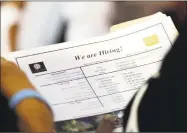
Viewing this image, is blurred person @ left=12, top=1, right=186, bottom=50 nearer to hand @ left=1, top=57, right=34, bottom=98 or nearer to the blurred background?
the blurred background

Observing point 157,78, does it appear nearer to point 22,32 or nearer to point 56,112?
point 56,112

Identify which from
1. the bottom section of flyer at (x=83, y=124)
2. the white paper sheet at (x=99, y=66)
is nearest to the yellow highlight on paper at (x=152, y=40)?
the white paper sheet at (x=99, y=66)

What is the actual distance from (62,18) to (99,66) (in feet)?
0.74

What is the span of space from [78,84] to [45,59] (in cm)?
7

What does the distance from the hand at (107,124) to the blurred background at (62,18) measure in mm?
175

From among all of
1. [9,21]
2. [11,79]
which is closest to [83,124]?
[11,79]

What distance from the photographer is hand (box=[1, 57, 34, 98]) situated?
1.52ft

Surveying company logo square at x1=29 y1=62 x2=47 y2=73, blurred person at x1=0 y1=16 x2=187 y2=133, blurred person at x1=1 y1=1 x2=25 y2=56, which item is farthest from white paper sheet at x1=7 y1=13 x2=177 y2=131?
blurred person at x1=0 y1=16 x2=187 y2=133

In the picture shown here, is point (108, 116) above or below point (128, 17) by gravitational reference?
below

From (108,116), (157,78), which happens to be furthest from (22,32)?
(157,78)

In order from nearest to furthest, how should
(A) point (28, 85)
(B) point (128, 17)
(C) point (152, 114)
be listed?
(C) point (152, 114)
(A) point (28, 85)
(B) point (128, 17)

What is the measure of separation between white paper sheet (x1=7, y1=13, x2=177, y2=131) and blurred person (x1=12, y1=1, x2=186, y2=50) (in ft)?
0.29

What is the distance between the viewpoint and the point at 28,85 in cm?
49

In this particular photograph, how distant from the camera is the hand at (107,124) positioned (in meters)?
0.53
